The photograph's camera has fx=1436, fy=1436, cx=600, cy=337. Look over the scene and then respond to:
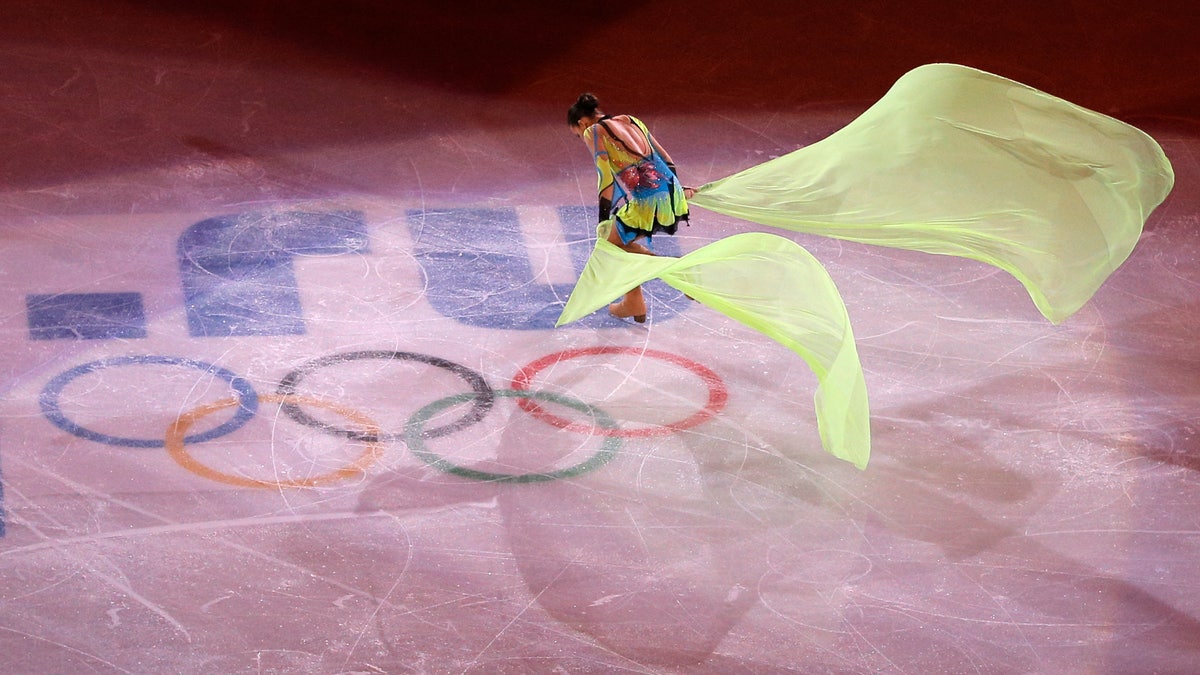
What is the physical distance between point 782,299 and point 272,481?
196cm

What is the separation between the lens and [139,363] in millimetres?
5855

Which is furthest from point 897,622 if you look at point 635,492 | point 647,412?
point 647,412

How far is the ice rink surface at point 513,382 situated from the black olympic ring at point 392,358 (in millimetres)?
18

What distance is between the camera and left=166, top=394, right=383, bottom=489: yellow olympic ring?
516 cm

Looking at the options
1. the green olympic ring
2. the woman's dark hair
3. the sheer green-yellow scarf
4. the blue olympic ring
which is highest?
the woman's dark hair

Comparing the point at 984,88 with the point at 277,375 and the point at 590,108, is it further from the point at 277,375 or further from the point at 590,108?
the point at 277,375

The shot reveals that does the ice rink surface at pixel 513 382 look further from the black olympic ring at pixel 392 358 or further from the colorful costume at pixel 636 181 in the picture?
Result: the colorful costume at pixel 636 181

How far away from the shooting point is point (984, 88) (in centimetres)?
578

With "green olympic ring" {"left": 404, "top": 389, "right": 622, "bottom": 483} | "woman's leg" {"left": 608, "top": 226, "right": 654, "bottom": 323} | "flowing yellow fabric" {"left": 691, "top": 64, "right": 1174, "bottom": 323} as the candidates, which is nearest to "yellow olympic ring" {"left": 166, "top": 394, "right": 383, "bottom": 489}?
"green olympic ring" {"left": 404, "top": 389, "right": 622, "bottom": 483}

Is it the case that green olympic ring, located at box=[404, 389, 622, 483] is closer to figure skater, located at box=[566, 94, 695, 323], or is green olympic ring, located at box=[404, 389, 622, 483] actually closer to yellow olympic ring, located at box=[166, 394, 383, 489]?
yellow olympic ring, located at box=[166, 394, 383, 489]

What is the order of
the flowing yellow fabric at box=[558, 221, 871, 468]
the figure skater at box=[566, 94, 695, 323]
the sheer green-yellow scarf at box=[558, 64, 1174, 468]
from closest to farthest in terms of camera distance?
the flowing yellow fabric at box=[558, 221, 871, 468]
the sheer green-yellow scarf at box=[558, 64, 1174, 468]
the figure skater at box=[566, 94, 695, 323]

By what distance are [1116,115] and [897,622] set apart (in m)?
5.29

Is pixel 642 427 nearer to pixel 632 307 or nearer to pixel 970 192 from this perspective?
pixel 632 307

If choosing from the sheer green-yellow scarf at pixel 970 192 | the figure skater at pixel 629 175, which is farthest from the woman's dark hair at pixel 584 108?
the sheer green-yellow scarf at pixel 970 192
